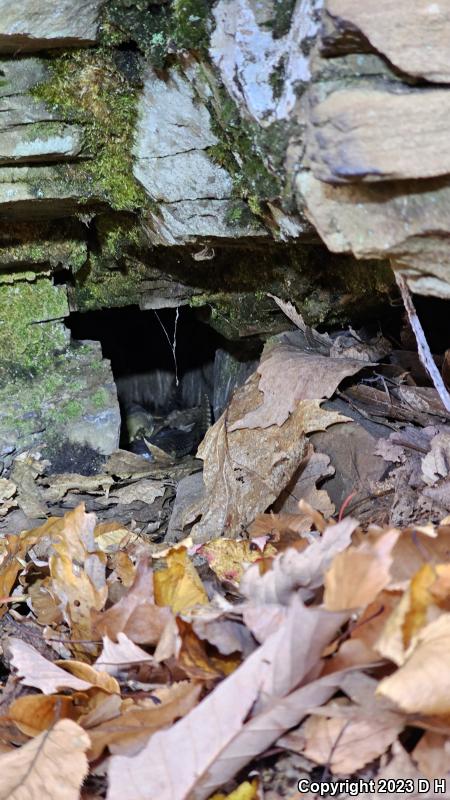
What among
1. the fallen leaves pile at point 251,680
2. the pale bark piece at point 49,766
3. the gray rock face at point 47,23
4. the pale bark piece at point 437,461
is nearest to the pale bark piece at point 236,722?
the fallen leaves pile at point 251,680

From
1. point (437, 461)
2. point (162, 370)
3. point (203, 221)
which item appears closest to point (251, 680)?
point (437, 461)

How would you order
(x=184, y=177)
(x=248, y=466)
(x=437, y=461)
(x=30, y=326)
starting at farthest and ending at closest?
1. (x=30, y=326)
2. (x=248, y=466)
3. (x=184, y=177)
4. (x=437, y=461)

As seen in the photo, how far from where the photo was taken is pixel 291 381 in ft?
9.00

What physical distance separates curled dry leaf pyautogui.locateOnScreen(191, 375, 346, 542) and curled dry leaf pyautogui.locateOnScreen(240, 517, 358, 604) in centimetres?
100

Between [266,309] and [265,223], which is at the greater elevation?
[265,223]

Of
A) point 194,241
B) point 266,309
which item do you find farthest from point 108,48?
point 266,309

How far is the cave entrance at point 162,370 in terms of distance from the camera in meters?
4.09

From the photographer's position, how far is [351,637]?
1.32 metres

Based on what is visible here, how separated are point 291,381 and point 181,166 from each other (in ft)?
2.89

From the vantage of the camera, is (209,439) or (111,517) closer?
(209,439)

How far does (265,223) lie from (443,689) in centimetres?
159

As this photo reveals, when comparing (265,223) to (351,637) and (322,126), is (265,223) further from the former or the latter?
(351,637)

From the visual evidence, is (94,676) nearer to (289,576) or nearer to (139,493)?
(289,576)

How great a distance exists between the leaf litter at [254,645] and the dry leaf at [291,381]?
207 mm
